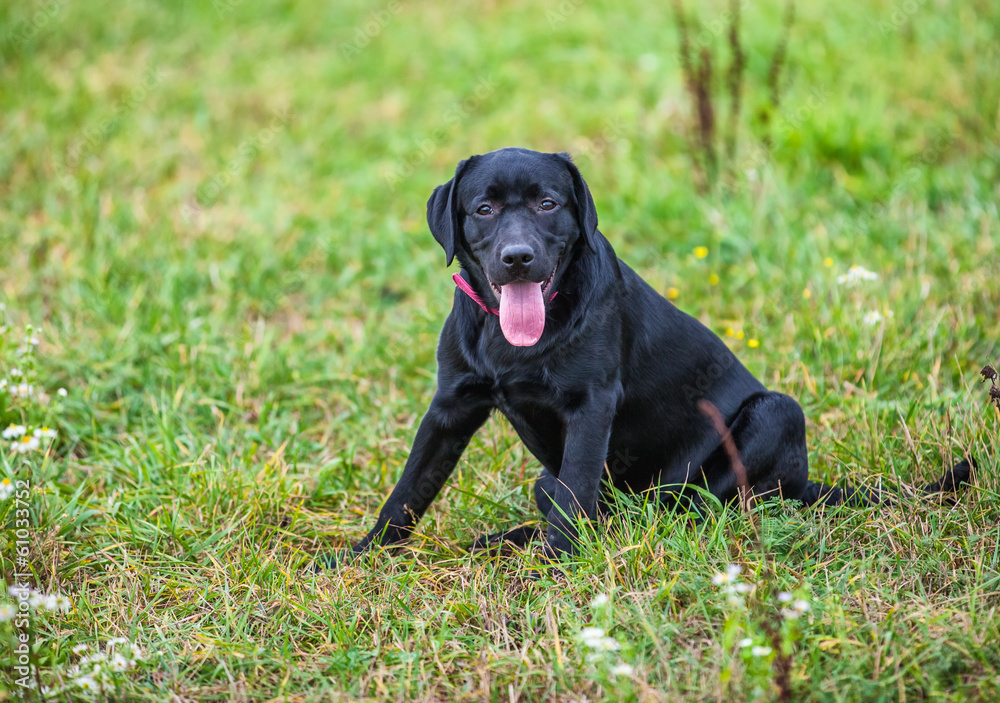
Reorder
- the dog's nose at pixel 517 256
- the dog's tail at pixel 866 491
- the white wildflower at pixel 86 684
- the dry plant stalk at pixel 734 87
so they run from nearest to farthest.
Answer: the white wildflower at pixel 86 684 → the dog's nose at pixel 517 256 → the dog's tail at pixel 866 491 → the dry plant stalk at pixel 734 87

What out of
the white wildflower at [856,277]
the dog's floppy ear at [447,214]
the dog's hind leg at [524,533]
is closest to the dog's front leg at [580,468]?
the dog's hind leg at [524,533]

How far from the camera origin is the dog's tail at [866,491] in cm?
270

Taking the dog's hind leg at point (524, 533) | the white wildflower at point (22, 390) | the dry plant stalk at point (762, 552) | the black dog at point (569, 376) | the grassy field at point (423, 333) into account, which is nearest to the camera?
the dry plant stalk at point (762, 552)

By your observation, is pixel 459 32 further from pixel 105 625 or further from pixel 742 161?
pixel 105 625

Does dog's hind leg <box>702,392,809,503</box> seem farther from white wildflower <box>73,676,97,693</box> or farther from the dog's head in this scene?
white wildflower <box>73,676,97,693</box>

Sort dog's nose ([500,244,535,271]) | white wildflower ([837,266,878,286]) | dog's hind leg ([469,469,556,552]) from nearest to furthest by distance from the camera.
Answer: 1. dog's nose ([500,244,535,271])
2. dog's hind leg ([469,469,556,552])
3. white wildflower ([837,266,878,286])

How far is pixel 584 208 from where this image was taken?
106 inches

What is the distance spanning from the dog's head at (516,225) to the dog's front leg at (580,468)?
290 mm

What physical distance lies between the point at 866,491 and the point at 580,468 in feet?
3.29

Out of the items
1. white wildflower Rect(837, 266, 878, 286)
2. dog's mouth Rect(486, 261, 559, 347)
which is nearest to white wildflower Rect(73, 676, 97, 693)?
dog's mouth Rect(486, 261, 559, 347)

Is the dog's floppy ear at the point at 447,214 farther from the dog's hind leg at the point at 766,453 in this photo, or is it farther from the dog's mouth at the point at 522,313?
the dog's hind leg at the point at 766,453

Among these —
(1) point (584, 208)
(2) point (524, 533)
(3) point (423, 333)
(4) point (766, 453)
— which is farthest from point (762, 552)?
(3) point (423, 333)

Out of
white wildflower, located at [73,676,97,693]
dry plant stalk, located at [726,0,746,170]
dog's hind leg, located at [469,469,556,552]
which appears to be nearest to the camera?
white wildflower, located at [73,676,97,693]

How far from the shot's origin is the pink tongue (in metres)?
2.47
